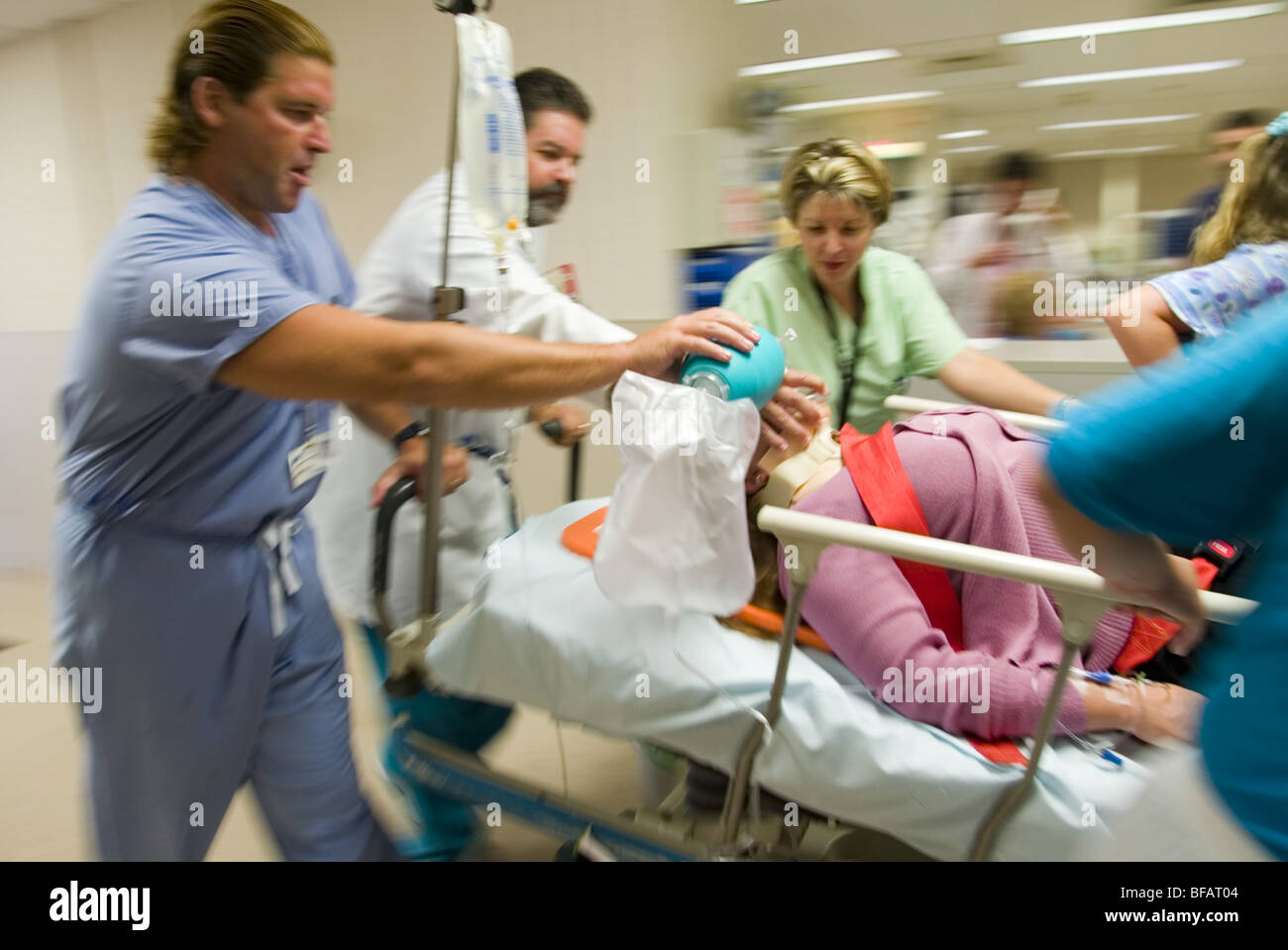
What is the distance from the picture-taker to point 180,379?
107 cm

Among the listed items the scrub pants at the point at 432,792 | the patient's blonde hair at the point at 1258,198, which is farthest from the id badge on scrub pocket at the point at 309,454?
the patient's blonde hair at the point at 1258,198

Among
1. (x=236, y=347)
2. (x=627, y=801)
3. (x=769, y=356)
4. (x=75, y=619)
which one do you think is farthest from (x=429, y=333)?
(x=627, y=801)

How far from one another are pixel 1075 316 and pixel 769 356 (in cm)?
181

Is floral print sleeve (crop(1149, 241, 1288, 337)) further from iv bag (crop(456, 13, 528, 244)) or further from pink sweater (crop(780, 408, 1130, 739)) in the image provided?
iv bag (crop(456, 13, 528, 244))

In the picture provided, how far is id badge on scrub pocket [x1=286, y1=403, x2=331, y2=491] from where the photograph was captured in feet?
4.36

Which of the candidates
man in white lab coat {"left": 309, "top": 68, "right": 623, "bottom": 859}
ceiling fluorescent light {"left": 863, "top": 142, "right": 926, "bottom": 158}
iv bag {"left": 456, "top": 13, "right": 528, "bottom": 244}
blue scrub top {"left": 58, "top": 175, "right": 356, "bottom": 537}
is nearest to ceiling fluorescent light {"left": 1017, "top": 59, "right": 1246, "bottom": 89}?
ceiling fluorescent light {"left": 863, "top": 142, "right": 926, "bottom": 158}

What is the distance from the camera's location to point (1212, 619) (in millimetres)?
905

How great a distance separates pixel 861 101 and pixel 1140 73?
85 cm

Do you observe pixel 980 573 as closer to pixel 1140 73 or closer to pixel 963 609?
pixel 963 609

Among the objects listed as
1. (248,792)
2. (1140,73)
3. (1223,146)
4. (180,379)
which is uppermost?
(1140,73)

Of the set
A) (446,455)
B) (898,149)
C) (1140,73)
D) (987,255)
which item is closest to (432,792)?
(446,455)

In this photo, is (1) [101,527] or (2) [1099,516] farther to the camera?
(1) [101,527]

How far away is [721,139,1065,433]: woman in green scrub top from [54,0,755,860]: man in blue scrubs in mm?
785

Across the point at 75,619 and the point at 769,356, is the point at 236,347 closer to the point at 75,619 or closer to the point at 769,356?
the point at 75,619
